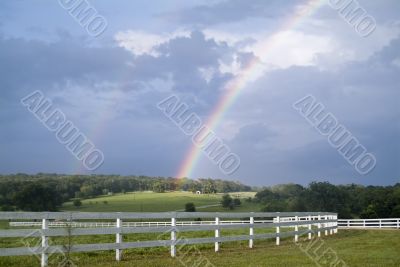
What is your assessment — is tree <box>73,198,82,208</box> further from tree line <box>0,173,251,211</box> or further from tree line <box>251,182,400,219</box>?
tree line <box>251,182,400,219</box>

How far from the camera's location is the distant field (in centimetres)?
7300

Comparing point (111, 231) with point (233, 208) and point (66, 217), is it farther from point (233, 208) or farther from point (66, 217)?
point (233, 208)

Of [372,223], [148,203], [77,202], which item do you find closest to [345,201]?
[148,203]

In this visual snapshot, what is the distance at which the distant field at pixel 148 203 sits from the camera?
73000mm

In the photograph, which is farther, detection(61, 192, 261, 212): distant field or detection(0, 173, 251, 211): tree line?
detection(61, 192, 261, 212): distant field

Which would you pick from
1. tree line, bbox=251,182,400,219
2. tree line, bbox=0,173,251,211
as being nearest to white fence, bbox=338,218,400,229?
tree line, bbox=251,182,400,219

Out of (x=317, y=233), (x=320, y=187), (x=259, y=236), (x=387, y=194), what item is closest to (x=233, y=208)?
(x=320, y=187)

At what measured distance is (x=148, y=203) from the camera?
89625 millimetres

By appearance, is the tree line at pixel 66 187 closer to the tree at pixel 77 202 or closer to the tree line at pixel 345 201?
the tree at pixel 77 202

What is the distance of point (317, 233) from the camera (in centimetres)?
2873

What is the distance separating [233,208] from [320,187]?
15.4 m

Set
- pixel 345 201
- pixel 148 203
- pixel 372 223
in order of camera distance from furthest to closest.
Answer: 1. pixel 148 203
2. pixel 345 201
3. pixel 372 223

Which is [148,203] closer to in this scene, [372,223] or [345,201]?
[345,201]

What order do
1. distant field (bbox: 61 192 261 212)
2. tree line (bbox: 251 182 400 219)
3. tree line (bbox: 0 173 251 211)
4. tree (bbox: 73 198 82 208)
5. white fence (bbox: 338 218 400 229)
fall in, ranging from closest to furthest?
white fence (bbox: 338 218 400 229) → tree line (bbox: 0 173 251 211) → tree (bbox: 73 198 82 208) → distant field (bbox: 61 192 261 212) → tree line (bbox: 251 182 400 219)
